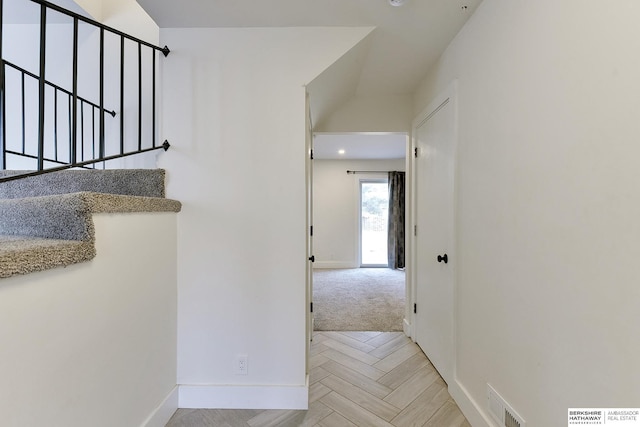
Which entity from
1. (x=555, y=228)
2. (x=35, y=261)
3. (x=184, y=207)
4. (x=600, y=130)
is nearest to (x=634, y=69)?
(x=600, y=130)

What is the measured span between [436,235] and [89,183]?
223cm

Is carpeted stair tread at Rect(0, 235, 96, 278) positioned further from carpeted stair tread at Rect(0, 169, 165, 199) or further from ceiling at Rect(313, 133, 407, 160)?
ceiling at Rect(313, 133, 407, 160)

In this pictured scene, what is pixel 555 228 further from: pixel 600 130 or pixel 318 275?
pixel 318 275

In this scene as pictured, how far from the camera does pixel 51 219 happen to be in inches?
40.3

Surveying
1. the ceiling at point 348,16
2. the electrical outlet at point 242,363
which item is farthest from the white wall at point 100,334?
the ceiling at point 348,16

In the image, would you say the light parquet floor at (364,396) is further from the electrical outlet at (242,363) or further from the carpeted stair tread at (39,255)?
the carpeted stair tread at (39,255)

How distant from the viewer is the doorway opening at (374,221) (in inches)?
243

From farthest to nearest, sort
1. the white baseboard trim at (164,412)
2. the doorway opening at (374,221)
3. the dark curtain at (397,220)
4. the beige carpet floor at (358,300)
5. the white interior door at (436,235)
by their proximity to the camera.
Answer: the doorway opening at (374,221), the dark curtain at (397,220), the beige carpet floor at (358,300), the white interior door at (436,235), the white baseboard trim at (164,412)

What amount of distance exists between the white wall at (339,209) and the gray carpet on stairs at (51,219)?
464cm

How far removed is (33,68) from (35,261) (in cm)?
276

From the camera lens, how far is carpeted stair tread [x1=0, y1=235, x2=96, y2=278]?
74 centimetres

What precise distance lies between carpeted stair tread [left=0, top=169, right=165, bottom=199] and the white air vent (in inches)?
81.0

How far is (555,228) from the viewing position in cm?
101

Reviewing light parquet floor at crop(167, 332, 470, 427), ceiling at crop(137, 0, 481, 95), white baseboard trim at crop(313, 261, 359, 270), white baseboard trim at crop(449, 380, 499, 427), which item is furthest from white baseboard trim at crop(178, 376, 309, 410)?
white baseboard trim at crop(313, 261, 359, 270)
